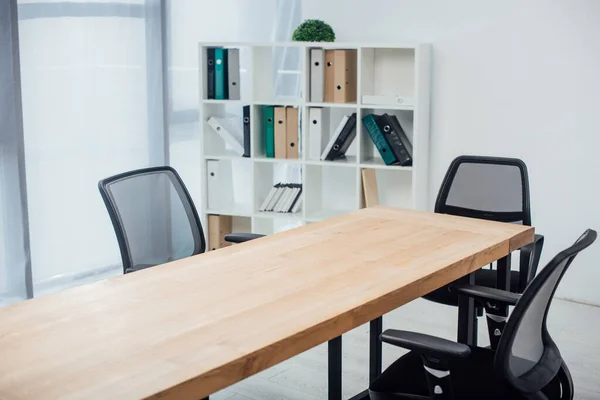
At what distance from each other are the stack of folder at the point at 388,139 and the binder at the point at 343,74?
203 mm

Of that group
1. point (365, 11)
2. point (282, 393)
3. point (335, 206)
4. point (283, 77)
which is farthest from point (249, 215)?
point (282, 393)

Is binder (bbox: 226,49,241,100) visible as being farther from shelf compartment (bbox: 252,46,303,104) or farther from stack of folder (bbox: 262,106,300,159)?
shelf compartment (bbox: 252,46,303,104)

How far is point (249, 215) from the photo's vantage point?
527 centimetres

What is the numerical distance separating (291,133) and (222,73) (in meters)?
0.59

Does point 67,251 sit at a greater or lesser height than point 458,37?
lesser

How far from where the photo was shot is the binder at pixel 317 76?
4.95 meters

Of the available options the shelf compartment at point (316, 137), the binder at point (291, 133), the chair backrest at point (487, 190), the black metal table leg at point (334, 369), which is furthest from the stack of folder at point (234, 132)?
the black metal table leg at point (334, 369)

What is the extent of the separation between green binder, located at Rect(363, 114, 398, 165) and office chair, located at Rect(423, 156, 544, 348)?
3.43 feet

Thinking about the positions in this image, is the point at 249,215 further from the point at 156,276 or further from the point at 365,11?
the point at 156,276

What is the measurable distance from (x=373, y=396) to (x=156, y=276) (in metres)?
0.77

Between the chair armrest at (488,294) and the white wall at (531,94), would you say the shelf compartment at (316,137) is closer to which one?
the white wall at (531,94)

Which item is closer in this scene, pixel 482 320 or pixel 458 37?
pixel 482 320

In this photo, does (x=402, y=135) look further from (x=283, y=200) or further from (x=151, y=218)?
(x=151, y=218)

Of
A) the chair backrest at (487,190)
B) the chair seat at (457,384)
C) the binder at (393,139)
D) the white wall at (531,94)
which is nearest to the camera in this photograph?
the chair seat at (457,384)
